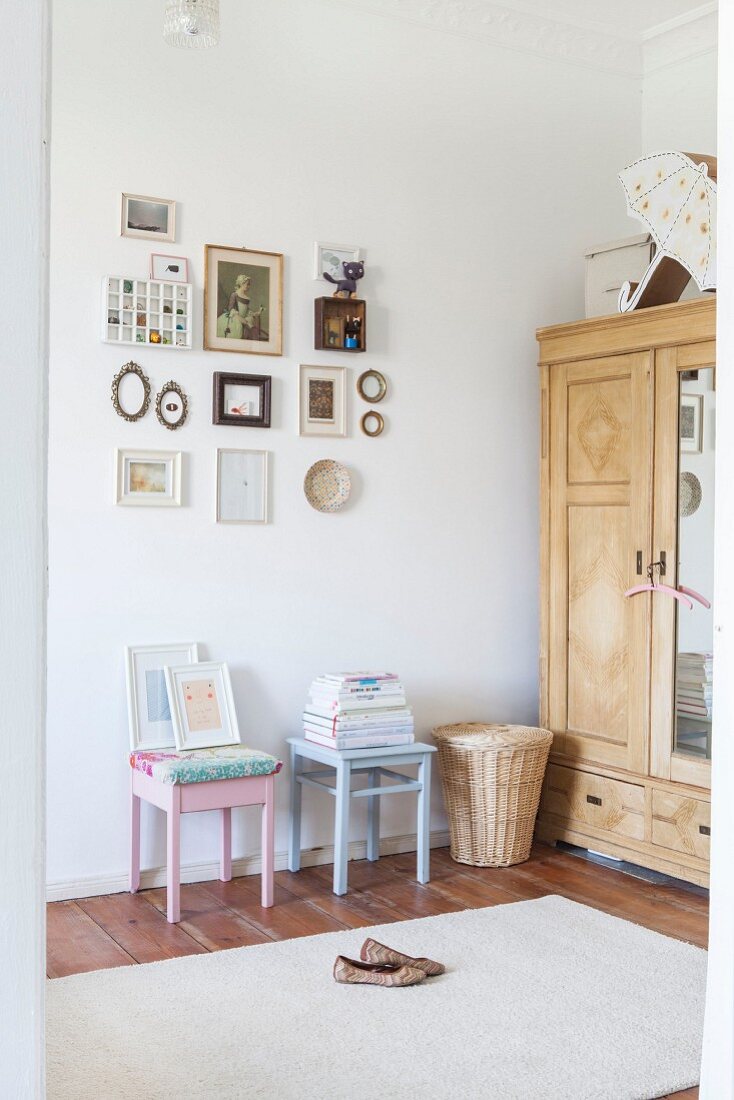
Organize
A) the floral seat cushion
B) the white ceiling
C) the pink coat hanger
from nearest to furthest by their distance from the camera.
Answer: the floral seat cushion
the pink coat hanger
the white ceiling

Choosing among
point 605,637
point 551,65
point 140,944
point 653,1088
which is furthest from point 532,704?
point 551,65

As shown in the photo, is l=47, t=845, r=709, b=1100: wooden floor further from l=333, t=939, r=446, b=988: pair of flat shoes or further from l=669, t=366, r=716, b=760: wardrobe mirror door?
l=669, t=366, r=716, b=760: wardrobe mirror door

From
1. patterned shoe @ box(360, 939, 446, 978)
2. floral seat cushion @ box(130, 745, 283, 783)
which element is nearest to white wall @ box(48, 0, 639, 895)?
floral seat cushion @ box(130, 745, 283, 783)

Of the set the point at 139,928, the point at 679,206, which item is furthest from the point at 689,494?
the point at 139,928

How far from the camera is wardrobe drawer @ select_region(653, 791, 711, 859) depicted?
12.5 feet

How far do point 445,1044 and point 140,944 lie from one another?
3.55 ft

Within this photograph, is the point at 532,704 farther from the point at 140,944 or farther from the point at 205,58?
the point at 205,58

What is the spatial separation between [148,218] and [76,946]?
2356 millimetres

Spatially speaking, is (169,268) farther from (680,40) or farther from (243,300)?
(680,40)

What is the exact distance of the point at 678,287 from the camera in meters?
4.17

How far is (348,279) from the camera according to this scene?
4191 mm

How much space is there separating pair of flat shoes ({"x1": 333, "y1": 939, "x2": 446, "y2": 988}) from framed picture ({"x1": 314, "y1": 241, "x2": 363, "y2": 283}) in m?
2.38

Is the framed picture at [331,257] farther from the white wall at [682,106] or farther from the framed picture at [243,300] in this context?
the white wall at [682,106]

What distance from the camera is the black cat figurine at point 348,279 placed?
416cm
